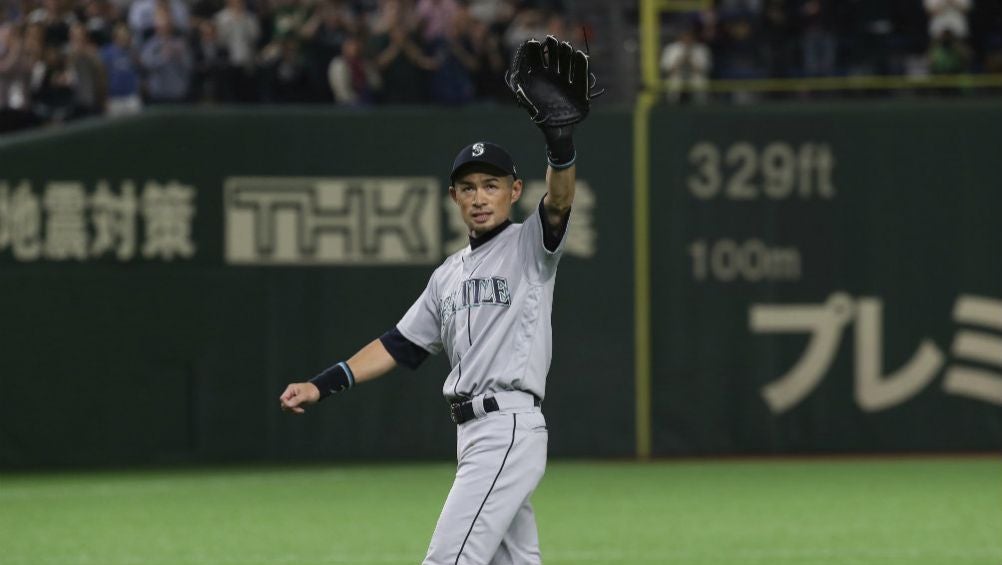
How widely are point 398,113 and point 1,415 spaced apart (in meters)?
4.11

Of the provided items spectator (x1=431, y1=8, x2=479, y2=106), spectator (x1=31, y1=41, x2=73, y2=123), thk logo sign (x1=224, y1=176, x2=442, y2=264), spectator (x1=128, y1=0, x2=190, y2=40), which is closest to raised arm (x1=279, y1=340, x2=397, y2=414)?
thk logo sign (x1=224, y1=176, x2=442, y2=264)

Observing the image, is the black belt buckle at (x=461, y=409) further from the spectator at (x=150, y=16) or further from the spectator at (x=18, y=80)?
the spectator at (x=150, y=16)

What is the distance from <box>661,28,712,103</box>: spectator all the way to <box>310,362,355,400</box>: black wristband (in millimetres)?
8545

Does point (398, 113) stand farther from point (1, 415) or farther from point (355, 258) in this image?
point (1, 415)

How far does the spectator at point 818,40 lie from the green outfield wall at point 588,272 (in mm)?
1135

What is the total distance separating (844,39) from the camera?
14930mm

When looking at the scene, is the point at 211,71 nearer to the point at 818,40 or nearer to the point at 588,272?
the point at 588,272

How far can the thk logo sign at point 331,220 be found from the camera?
44.2ft

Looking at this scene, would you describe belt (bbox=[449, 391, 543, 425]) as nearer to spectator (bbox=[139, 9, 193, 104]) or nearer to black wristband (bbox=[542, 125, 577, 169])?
black wristband (bbox=[542, 125, 577, 169])

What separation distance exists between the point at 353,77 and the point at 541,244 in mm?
9351

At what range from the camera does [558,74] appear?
535 cm

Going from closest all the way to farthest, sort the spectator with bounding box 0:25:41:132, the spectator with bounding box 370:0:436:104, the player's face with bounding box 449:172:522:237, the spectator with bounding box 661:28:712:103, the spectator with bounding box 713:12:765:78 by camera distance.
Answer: the player's face with bounding box 449:172:522:237
the spectator with bounding box 0:25:41:132
the spectator with bounding box 661:28:712:103
the spectator with bounding box 370:0:436:104
the spectator with bounding box 713:12:765:78

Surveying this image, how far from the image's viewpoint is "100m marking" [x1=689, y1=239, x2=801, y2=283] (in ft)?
44.8

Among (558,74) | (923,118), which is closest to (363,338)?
(923,118)
